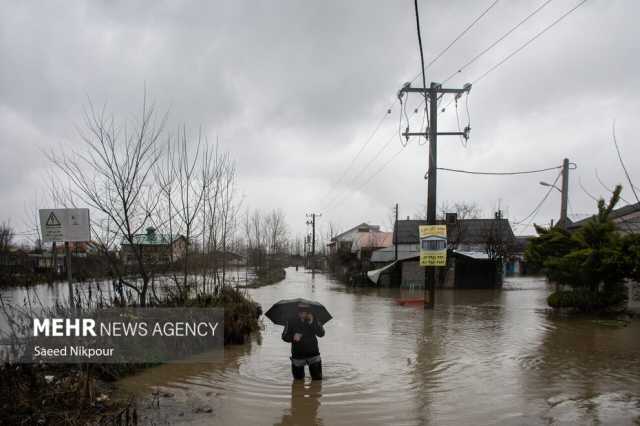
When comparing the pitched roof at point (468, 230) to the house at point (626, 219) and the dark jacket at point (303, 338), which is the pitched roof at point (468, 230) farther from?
the dark jacket at point (303, 338)

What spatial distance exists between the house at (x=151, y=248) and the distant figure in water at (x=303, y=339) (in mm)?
4419

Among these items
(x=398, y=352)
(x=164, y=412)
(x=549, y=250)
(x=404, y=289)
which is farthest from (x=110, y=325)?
(x=404, y=289)

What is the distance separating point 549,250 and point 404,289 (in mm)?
15290

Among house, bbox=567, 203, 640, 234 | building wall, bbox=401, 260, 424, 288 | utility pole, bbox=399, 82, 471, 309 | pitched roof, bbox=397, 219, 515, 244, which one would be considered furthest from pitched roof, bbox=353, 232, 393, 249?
utility pole, bbox=399, 82, 471, 309

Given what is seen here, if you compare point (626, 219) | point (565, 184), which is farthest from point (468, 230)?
point (626, 219)

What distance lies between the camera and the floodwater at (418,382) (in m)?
5.89

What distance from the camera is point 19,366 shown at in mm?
6148

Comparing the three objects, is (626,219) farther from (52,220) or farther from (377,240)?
(377,240)

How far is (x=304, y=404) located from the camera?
642 centimetres

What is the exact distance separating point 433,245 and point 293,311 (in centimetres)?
1034

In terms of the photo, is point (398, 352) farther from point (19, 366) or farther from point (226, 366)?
point (19, 366)

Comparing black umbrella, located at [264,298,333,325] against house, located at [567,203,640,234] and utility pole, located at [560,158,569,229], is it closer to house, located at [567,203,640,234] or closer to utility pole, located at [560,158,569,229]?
house, located at [567,203,640,234]

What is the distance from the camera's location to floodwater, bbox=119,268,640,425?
19.3 ft

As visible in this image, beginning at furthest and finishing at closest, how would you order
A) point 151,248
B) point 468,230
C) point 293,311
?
1. point 468,230
2. point 151,248
3. point 293,311
